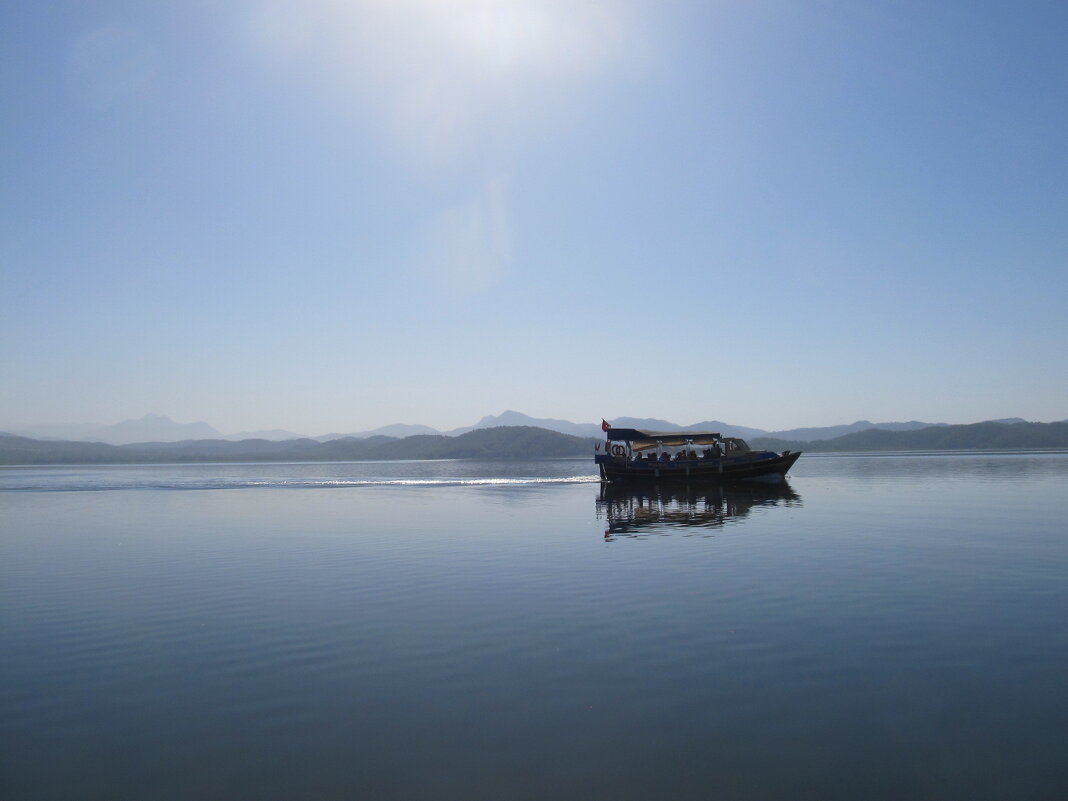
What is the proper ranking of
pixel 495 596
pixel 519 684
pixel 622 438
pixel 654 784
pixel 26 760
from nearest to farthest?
pixel 654 784
pixel 26 760
pixel 519 684
pixel 495 596
pixel 622 438

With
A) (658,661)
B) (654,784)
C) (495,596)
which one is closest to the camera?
(654,784)

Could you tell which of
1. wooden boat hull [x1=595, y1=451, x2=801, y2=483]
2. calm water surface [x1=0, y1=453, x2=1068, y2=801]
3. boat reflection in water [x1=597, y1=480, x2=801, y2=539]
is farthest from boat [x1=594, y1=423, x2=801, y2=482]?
calm water surface [x1=0, y1=453, x2=1068, y2=801]

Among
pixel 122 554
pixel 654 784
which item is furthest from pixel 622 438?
pixel 654 784

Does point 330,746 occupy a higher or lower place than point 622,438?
lower

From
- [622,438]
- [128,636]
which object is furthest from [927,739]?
[622,438]

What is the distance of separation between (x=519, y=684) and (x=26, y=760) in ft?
22.5

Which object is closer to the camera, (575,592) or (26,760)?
(26,760)

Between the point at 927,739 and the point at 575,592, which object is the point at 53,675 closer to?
the point at 575,592

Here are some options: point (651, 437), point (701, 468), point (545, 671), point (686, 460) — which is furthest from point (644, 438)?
point (545, 671)

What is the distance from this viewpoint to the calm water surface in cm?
827

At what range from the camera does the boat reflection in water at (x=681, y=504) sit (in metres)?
34.0

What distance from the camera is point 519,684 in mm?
11359

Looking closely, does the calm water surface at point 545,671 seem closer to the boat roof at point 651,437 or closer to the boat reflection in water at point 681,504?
the boat reflection in water at point 681,504

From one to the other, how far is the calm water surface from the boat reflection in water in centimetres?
629
